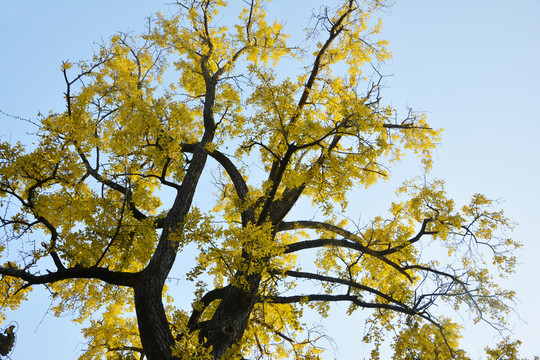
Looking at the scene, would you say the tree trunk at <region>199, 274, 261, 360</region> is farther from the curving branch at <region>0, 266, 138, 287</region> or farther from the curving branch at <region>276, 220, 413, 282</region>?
the curving branch at <region>276, 220, 413, 282</region>

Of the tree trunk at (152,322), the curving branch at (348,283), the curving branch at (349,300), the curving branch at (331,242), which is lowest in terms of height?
the tree trunk at (152,322)

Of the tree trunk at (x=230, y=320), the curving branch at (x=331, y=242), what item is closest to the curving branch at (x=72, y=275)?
the tree trunk at (x=230, y=320)

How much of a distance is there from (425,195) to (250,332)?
4.65m

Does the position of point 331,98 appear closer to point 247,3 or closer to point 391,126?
point 391,126

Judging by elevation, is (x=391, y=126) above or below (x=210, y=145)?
above

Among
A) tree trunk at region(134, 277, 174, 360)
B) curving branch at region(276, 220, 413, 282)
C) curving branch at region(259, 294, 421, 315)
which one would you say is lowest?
tree trunk at region(134, 277, 174, 360)

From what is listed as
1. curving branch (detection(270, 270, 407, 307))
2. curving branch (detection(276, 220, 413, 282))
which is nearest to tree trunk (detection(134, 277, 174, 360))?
curving branch (detection(270, 270, 407, 307))

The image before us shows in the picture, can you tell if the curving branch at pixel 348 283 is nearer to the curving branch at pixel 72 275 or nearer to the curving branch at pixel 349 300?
the curving branch at pixel 349 300

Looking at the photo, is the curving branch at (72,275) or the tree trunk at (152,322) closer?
the tree trunk at (152,322)

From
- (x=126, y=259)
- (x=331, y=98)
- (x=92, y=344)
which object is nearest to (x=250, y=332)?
(x=126, y=259)

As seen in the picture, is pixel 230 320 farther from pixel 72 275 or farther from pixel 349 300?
pixel 72 275

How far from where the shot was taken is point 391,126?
8320 millimetres

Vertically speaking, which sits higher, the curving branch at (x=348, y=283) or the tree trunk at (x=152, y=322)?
the curving branch at (x=348, y=283)

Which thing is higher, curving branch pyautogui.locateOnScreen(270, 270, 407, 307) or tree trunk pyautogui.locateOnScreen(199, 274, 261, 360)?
curving branch pyautogui.locateOnScreen(270, 270, 407, 307)
